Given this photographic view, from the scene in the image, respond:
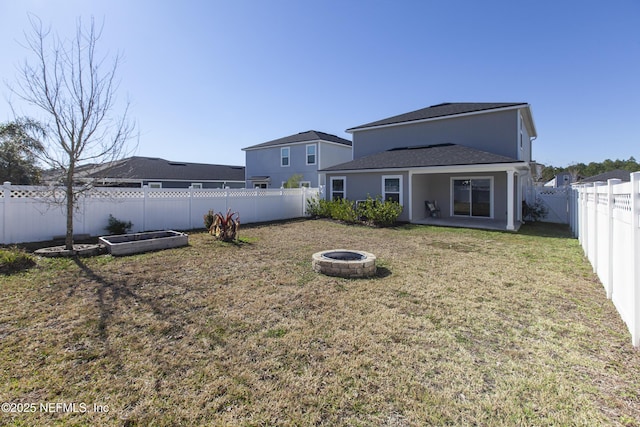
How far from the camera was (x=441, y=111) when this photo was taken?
645 inches

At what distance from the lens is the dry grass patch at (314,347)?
7.20ft

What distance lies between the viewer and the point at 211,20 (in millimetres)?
9523

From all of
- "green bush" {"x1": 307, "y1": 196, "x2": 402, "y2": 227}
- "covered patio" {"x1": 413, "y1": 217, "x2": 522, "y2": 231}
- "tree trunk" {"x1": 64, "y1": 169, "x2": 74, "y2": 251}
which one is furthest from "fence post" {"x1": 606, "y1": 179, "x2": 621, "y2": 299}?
"tree trunk" {"x1": 64, "y1": 169, "x2": 74, "y2": 251}

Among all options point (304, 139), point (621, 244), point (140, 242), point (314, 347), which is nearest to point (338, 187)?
point (304, 139)

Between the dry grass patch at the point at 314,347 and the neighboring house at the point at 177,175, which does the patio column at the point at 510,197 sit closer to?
the dry grass patch at the point at 314,347

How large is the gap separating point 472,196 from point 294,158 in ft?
43.5

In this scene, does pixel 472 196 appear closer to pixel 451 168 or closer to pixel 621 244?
pixel 451 168

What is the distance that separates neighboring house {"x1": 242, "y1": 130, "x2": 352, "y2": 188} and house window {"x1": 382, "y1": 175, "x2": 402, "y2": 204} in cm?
763

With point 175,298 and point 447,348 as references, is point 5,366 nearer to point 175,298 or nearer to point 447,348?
point 175,298

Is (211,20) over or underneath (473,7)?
underneath

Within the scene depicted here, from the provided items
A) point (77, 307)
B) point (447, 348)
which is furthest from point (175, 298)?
point (447, 348)

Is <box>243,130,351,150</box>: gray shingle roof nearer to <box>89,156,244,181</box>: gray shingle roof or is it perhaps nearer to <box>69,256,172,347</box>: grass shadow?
<box>89,156,244,181</box>: gray shingle roof

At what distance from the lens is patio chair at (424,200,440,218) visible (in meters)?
14.8

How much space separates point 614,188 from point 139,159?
30.4 m
